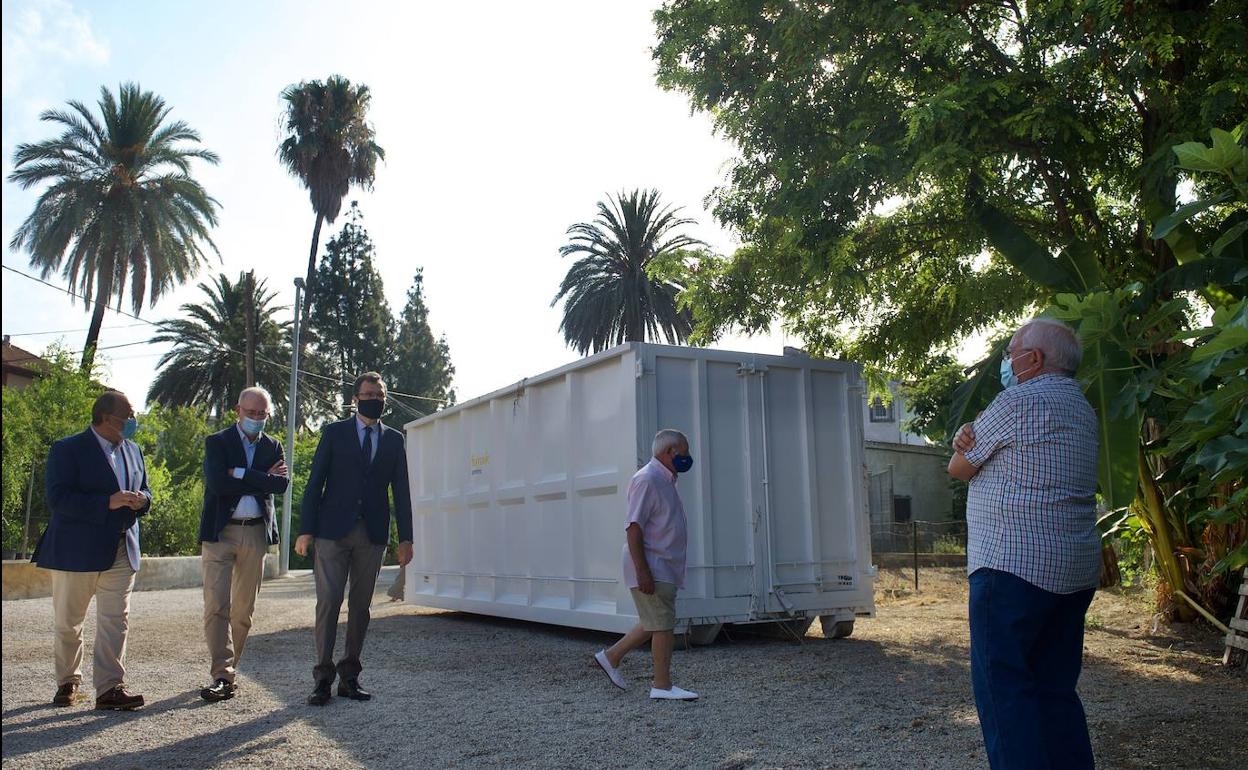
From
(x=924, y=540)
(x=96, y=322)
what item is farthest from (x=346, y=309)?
(x=924, y=540)

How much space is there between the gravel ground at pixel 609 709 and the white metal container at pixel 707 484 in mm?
492

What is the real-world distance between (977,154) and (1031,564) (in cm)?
619

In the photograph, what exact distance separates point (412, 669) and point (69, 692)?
2.64m

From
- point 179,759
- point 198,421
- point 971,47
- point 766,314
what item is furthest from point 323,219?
point 179,759

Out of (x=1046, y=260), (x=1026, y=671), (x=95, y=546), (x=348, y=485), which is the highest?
(x=1046, y=260)

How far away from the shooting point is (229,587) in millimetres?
7012

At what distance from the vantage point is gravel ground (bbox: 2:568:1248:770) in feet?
16.7

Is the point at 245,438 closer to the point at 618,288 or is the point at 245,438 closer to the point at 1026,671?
the point at 1026,671

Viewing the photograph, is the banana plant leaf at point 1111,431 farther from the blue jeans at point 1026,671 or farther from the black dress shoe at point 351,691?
the black dress shoe at point 351,691

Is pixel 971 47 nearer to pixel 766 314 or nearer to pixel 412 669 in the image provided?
pixel 766 314

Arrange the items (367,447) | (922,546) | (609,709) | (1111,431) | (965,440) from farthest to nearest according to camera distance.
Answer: (922,546)
(367,447)
(609,709)
(1111,431)
(965,440)

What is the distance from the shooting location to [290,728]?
583 cm

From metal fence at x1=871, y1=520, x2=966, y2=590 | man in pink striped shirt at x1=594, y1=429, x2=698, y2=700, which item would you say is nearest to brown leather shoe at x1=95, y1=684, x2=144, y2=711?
man in pink striped shirt at x1=594, y1=429, x2=698, y2=700

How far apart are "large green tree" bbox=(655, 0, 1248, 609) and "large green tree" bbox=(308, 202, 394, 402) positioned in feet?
149
